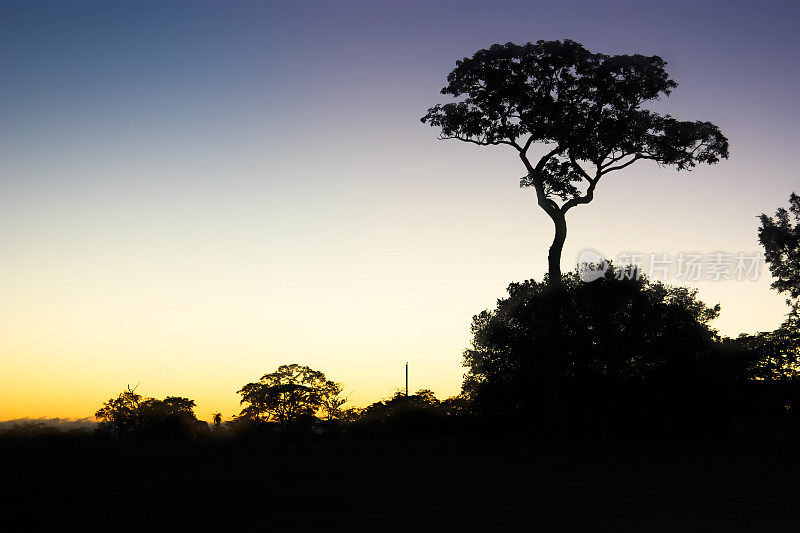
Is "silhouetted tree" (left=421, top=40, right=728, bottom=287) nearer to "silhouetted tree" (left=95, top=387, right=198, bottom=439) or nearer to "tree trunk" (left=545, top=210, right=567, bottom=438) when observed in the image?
"tree trunk" (left=545, top=210, right=567, bottom=438)

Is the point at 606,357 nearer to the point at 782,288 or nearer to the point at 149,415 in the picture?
the point at 782,288

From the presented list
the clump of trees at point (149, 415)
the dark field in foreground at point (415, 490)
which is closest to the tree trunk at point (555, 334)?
the dark field in foreground at point (415, 490)

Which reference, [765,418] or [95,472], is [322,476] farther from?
[765,418]

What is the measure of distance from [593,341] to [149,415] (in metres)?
55.5

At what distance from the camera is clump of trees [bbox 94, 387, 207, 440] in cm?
7475

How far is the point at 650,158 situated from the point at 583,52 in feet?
21.3

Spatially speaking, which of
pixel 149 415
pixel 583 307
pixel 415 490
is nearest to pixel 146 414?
pixel 149 415

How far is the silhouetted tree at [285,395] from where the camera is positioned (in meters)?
82.9

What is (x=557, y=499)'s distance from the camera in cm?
1948

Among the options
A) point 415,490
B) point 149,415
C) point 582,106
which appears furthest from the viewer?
point 149,415

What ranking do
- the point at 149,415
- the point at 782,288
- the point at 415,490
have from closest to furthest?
the point at 415,490
the point at 782,288
the point at 149,415

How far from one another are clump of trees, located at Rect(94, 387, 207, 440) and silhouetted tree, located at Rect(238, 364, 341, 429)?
587 cm

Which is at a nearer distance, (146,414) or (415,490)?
(415,490)

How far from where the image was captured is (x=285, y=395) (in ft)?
273
